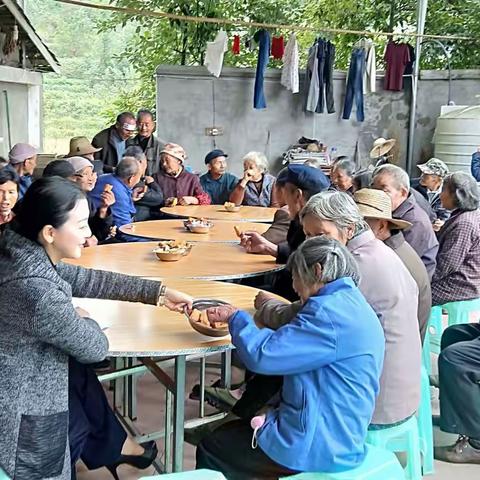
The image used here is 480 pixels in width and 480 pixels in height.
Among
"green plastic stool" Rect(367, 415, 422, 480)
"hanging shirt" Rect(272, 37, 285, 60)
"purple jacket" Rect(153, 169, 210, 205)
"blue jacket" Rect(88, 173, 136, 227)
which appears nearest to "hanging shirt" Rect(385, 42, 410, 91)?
"hanging shirt" Rect(272, 37, 285, 60)

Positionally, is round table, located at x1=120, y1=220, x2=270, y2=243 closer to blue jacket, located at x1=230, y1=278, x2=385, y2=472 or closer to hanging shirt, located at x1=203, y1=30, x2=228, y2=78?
blue jacket, located at x1=230, y1=278, x2=385, y2=472

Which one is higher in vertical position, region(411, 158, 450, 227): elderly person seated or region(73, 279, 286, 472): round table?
region(411, 158, 450, 227): elderly person seated

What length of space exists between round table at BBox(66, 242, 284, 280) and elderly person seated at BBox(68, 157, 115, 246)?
34.0 inches

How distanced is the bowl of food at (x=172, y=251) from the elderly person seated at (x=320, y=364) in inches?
51.1

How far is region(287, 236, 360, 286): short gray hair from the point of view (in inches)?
78.5

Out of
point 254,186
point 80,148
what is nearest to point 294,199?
point 254,186

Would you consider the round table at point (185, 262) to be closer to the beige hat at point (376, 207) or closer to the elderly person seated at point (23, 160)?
the beige hat at point (376, 207)

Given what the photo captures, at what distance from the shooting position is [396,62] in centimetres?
977

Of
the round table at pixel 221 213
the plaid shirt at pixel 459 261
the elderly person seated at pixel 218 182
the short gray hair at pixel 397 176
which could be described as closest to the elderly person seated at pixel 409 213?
the short gray hair at pixel 397 176

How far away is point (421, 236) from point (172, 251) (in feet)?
4.41

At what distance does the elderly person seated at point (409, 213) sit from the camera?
12.0 feet

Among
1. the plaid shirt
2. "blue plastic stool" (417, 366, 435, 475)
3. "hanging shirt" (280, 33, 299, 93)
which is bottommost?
"blue plastic stool" (417, 366, 435, 475)

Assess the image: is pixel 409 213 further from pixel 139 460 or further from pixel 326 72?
pixel 326 72

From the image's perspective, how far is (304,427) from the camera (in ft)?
6.35
